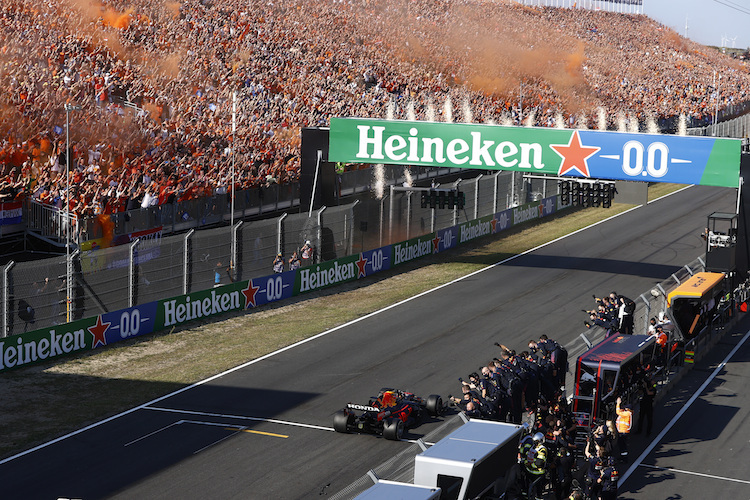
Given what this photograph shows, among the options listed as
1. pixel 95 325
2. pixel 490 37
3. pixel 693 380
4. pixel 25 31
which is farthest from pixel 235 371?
pixel 490 37

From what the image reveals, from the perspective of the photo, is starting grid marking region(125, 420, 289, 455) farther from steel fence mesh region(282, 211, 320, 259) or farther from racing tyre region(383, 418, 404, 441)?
steel fence mesh region(282, 211, 320, 259)

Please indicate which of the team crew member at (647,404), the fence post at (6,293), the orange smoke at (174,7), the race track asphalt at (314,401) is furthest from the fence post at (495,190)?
the fence post at (6,293)

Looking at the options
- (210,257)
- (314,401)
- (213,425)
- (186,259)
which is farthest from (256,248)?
(213,425)

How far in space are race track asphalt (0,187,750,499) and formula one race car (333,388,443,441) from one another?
0.25 meters

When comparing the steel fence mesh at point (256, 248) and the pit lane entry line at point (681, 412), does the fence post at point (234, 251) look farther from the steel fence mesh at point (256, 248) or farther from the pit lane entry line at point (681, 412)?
the pit lane entry line at point (681, 412)

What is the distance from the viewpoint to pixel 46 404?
21.6 metres

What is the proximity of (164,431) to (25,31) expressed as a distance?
80.7ft

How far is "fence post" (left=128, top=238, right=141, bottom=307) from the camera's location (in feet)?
86.4

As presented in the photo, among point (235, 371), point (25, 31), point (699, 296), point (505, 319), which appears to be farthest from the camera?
point (25, 31)

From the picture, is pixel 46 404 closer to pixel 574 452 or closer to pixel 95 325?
pixel 95 325

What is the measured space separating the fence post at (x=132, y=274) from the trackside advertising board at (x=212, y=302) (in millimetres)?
337

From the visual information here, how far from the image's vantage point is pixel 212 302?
1152 inches

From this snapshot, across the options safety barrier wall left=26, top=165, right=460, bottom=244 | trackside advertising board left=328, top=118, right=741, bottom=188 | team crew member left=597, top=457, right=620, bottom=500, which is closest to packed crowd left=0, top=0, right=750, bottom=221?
safety barrier wall left=26, top=165, right=460, bottom=244

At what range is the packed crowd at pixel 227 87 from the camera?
1246 inches
